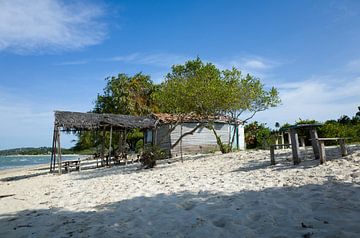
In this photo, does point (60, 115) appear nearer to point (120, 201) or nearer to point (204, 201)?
point (120, 201)

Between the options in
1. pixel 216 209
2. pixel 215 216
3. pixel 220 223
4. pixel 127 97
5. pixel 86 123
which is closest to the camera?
pixel 220 223

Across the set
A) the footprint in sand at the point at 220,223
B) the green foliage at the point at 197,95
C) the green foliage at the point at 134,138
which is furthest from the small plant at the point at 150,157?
the green foliage at the point at 134,138

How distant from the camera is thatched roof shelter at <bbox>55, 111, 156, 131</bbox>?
17.2 metres

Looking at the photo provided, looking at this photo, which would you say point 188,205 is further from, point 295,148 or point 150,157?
point 150,157

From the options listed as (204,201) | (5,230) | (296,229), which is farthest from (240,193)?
(5,230)

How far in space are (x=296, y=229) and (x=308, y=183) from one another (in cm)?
270

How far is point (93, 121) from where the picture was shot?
1850cm

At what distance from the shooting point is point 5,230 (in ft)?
15.9

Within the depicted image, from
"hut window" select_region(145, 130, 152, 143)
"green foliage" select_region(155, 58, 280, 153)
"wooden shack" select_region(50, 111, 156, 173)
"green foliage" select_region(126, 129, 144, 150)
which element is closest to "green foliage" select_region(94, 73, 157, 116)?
"green foliage" select_region(126, 129, 144, 150)

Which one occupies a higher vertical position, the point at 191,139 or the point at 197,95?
the point at 197,95

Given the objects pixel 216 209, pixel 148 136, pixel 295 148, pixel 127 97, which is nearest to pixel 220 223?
pixel 216 209

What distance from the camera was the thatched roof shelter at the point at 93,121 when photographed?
1719 centimetres

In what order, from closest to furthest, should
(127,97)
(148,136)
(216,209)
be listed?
1. (216,209)
2. (148,136)
3. (127,97)

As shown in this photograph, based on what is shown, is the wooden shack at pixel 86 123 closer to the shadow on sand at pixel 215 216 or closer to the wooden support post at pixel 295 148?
the shadow on sand at pixel 215 216
